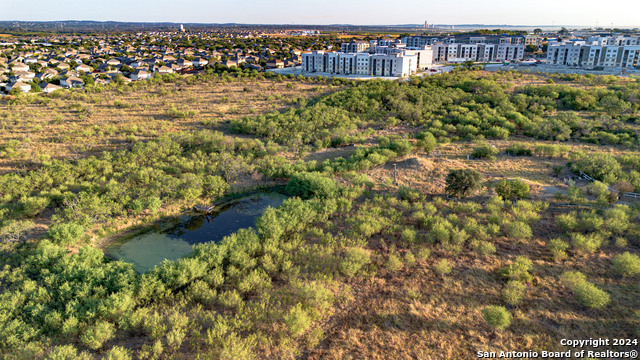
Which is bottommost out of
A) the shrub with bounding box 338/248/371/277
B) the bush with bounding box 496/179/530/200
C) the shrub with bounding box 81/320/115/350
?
the shrub with bounding box 81/320/115/350

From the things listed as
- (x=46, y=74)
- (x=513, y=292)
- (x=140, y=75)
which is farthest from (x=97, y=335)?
(x=46, y=74)

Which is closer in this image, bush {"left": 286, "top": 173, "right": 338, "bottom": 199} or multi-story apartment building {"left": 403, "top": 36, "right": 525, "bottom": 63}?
bush {"left": 286, "top": 173, "right": 338, "bottom": 199}

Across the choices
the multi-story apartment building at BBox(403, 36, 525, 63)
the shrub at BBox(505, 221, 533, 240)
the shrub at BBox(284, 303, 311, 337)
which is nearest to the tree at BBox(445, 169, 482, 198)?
the shrub at BBox(505, 221, 533, 240)

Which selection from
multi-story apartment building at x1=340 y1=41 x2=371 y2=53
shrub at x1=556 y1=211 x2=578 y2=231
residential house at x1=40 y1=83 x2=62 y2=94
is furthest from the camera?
multi-story apartment building at x1=340 y1=41 x2=371 y2=53

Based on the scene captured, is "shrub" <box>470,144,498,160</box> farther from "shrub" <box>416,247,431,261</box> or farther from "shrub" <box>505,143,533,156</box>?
"shrub" <box>416,247,431,261</box>

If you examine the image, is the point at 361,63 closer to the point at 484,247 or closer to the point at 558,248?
the point at 484,247

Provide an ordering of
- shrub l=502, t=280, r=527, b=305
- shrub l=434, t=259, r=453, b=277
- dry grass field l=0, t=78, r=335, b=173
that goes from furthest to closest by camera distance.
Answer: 1. dry grass field l=0, t=78, r=335, b=173
2. shrub l=434, t=259, r=453, b=277
3. shrub l=502, t=280, r=527, b=305

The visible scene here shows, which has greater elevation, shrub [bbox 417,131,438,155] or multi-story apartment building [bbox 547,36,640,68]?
multi-story apartment building [bbox 547,36,640,68]
